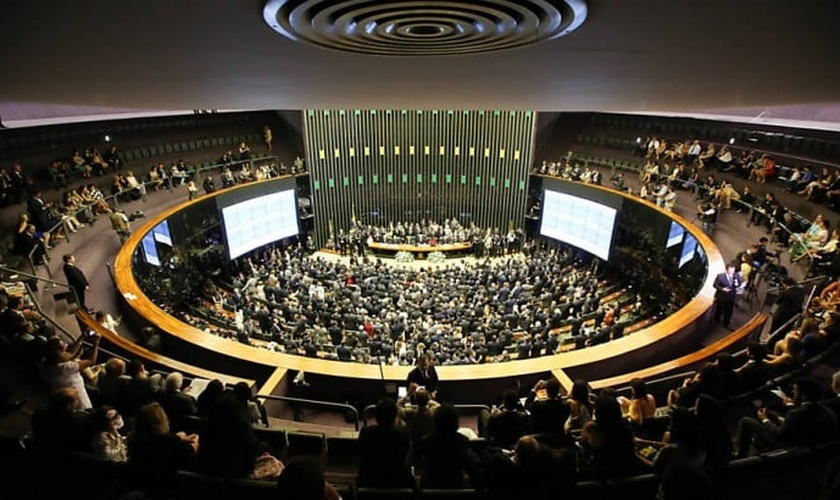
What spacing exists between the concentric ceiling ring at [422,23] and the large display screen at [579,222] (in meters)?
13.6

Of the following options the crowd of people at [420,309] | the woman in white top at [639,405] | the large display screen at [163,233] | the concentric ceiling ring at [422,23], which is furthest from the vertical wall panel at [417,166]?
the concentric ceiling ring at [422,23]

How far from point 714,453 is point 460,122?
18129 millimetres

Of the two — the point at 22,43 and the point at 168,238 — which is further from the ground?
the point at 22,43

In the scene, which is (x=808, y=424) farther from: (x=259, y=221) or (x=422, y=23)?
(x=259, y=221)

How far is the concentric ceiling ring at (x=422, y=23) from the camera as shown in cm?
145

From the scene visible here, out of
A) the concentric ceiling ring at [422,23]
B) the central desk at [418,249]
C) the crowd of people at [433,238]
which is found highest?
the concentric ceiling ring at [422,23]

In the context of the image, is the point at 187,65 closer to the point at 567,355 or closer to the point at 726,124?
the point at 567,355

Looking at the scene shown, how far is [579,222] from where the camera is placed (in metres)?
15.9

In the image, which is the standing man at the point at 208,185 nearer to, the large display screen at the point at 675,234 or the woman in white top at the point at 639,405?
the large display screen at the point at 675,234

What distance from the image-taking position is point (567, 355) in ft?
19.9

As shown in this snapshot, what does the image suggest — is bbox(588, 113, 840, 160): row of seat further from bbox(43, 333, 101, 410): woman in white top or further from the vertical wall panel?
bbox(43, 333, 101, 410): woman in white top

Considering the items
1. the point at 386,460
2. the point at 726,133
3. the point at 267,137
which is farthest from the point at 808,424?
the point at 267,137

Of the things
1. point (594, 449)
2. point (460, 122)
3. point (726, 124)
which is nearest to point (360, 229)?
point (460, 122)

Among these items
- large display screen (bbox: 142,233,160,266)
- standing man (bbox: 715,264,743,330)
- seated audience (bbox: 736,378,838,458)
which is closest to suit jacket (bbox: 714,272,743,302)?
standing man (bbox: 715,264,743,330)
